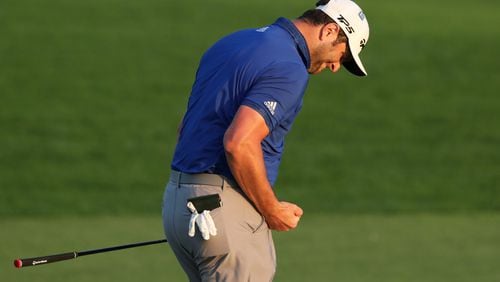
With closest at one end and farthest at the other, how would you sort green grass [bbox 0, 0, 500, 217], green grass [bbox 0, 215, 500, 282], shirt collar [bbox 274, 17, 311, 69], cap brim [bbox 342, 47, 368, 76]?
1. shirt collar [bbox 274, 17, 311, 69]
2. cap brim [bbox 342, 47, 368, 76]
3. green grass [bbox 0, 215, 500, 282]
4. green grass [bbox 0, 0, 500, 217]

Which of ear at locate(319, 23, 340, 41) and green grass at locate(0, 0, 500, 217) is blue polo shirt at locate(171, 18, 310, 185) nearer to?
ear at locate(319, 23, 340, 41)

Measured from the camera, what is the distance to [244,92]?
17.0 feet

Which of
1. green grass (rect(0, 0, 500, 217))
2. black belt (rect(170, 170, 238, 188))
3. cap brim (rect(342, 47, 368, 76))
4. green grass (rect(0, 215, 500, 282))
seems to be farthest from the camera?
green grass (rect(0, 0, 500, 217))

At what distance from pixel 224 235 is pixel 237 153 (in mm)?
409

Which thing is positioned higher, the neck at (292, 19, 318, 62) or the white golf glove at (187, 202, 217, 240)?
the neck at (292, 19, 318, 62)

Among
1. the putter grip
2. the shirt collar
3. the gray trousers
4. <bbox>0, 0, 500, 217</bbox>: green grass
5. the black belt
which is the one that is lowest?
<bbox>0, 0, 500, 217</bbox>: green grass

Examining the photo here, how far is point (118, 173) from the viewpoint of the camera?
16.1 meters

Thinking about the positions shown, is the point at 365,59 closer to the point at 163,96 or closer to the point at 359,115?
the point at 359,115

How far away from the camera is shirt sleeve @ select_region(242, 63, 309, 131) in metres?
5.04

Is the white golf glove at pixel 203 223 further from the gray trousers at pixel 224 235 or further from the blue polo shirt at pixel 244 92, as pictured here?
the blue polo shirt at pixel 244 92

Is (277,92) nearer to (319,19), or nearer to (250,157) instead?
(250,157)

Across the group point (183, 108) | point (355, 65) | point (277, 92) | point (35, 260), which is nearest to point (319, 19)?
point (355, 65)

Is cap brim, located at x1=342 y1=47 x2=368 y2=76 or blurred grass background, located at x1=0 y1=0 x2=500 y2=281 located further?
blurred grass background, located at x1=0 y1=0 x2=500 y2=281

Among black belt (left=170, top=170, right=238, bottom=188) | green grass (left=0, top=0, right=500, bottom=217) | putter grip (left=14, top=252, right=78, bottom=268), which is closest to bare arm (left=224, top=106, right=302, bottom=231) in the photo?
black belt (left=170, top=170, right=238, bottom=188)
